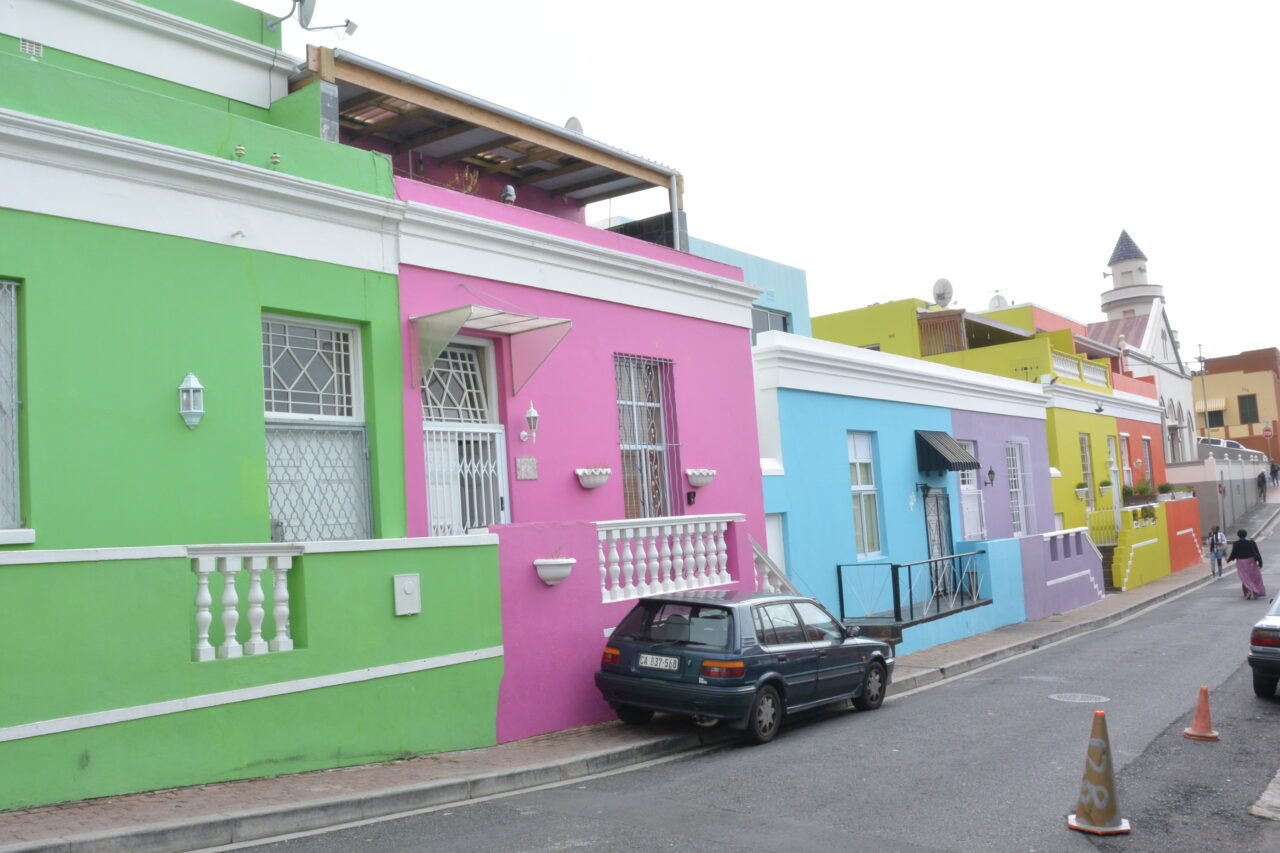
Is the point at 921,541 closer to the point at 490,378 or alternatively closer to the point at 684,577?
the point at 684,577

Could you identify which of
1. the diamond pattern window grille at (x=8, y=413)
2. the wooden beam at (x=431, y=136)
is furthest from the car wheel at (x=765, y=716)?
the wooden beam at (x=431, y=136)

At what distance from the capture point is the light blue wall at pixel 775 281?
23984 millimetres

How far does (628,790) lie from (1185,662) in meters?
10.3

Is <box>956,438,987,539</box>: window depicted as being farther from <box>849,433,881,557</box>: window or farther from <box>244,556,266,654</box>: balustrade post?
<box>244,556,266,654</box>: balustrade post

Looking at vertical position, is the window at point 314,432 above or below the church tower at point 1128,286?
below

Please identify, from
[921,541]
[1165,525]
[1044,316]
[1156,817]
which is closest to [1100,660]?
[921,541]

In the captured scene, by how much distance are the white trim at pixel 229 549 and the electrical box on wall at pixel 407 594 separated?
269mm

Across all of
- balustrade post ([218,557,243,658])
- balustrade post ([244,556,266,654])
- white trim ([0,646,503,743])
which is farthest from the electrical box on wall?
balustrade post ([218,557,243,658])

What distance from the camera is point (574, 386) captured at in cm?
1272

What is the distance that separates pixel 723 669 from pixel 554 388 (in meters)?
3.94

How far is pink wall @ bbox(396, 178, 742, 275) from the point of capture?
1131cm

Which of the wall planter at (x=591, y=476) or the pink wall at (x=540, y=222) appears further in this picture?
the wall planter at (x=591, y=476)

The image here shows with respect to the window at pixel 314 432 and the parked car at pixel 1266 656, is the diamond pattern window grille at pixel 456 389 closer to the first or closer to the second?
the window at pixel 314 432

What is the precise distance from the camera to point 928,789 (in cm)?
838
